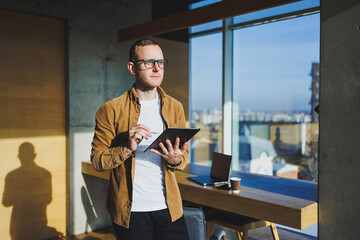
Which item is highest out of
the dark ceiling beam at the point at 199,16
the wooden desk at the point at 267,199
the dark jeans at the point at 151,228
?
the dark ceiling beam at the point at 199,16

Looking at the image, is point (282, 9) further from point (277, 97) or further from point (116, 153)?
point (116, 153)

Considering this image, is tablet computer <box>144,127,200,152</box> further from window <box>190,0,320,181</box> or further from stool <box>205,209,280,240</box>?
window <box>190,0,320,181</box>

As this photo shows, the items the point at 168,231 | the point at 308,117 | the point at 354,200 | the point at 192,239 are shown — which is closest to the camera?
the point at 168,231

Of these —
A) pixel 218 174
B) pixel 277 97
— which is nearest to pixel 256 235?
pixel 218 174

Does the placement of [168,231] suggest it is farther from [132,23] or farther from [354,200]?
[132,23]

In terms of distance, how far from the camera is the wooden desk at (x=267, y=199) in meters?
1.99

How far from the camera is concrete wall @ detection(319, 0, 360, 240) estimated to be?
1.87m

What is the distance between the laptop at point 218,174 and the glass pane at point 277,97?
139cm

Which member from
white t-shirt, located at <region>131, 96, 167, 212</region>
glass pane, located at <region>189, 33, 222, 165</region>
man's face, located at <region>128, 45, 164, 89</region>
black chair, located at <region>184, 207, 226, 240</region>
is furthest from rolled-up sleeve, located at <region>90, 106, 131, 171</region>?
glass pane, located at <region>189, 33, 222, 165</region>

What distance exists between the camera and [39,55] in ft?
11.2

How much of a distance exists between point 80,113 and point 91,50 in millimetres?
733

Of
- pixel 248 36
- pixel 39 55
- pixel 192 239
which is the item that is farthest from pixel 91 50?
pixel 192 239

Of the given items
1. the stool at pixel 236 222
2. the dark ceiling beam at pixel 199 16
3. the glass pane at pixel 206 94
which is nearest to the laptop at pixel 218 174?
the stool at pixel 236 222

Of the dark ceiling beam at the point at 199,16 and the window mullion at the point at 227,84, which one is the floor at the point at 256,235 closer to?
the window mullion at the point at 227,84
